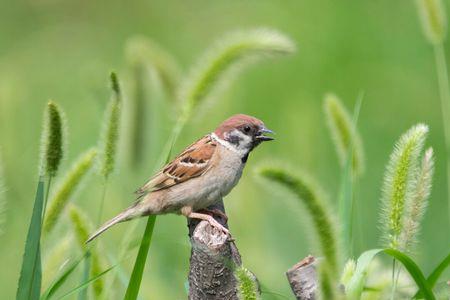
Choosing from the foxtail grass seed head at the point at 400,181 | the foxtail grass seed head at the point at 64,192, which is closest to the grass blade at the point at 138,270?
the foxtail grass seed head at the point at 64,192

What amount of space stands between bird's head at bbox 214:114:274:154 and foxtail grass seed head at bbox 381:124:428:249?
135 cm

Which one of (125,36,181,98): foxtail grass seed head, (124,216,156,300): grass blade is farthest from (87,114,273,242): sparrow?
(124,216,156,300): grass blade

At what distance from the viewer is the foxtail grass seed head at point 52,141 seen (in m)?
3.50

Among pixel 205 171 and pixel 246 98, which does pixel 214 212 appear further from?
pixel 246 98

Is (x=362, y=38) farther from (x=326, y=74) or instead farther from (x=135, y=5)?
(x=135, y=5)

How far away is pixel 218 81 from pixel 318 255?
1.14 m

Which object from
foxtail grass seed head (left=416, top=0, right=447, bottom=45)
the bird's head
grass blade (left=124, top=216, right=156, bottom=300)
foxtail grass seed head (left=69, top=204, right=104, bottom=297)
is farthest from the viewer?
the bird's head

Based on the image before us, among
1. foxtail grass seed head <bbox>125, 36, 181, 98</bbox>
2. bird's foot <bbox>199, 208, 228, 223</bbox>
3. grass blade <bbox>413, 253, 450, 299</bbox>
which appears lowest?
grass blade <bbox>413, 253, 450, 299</bbox>

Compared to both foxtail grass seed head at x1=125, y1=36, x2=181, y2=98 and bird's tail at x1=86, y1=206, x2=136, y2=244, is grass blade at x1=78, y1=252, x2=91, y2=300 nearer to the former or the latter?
bird's tail at x1=86, y1=206, x2=136, y2=244

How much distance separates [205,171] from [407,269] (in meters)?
1.80

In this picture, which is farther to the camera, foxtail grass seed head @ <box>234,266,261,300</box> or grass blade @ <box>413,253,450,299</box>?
grass blade @ <box>413,253,450,299</box>

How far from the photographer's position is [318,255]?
328cm

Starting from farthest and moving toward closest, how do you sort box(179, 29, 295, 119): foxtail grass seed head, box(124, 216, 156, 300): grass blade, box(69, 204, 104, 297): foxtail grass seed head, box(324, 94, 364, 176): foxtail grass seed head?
box(179, 29, 295, 119): foxtail grass seed head → box(324, 94, 364, 176): foxtail grass seed head → box(69, 204, 104, 297): foxtail grass seed head → box(124, 216, 156, 300): grass blade

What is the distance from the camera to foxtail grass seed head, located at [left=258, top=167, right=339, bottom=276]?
3.24 metres
